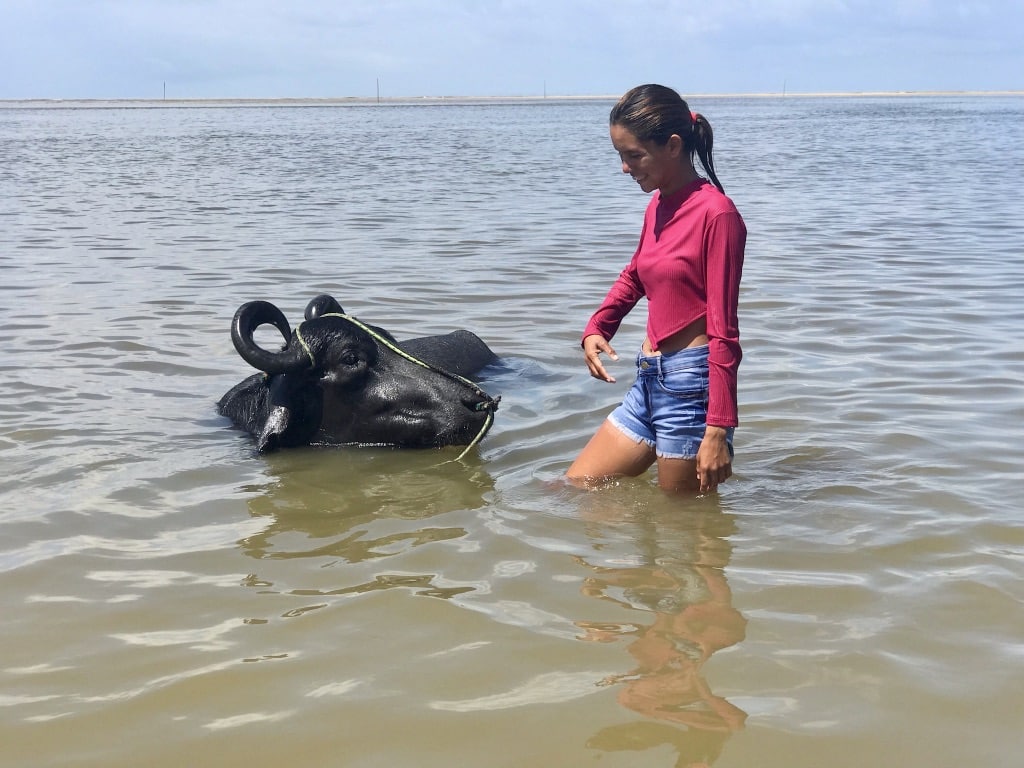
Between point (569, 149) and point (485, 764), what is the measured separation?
3685cm

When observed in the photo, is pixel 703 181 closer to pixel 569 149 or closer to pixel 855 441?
pixel 855 441

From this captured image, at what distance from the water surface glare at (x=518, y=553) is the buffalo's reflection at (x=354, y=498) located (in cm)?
2

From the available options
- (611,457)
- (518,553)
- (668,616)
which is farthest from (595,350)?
(668,616)

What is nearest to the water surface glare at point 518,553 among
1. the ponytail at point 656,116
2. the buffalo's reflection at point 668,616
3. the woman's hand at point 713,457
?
the buffalo's reflection at point 668,616

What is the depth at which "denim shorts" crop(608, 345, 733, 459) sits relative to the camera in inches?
200

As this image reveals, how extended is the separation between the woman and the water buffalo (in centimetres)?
158

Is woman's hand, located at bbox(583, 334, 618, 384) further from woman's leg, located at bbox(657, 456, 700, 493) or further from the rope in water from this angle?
the rope in water

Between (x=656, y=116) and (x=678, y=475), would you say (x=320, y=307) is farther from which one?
(x=656, y=116)

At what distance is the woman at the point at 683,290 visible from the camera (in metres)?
4.79

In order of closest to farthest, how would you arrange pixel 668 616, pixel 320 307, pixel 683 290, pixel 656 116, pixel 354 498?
1. pixel 668 616
2. pixel 656 116
3. pixel 683 290
4. pixel 354 498
5. pixel 320 307

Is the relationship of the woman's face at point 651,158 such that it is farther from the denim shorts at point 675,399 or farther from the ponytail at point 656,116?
the denim shorts at point 675,399

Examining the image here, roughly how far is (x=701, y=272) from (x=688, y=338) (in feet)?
1.06

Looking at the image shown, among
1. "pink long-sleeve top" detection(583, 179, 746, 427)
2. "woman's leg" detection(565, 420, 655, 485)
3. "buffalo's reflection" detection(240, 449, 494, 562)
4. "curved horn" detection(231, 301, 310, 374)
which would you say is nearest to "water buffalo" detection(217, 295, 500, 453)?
"curved horn" detection(231, 301, 310, 374)

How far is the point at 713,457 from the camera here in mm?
4887
